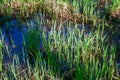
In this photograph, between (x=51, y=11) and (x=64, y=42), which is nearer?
(x=64, y=42)

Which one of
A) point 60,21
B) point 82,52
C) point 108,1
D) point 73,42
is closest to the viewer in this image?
point 82,52

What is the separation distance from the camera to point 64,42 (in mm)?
3510

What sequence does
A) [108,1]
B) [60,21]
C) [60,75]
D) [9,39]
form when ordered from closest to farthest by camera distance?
[60,75] < [9,39] < [60,21] < [108,1]

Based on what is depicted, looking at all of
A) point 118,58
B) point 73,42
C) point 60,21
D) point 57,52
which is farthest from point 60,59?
point 60,21

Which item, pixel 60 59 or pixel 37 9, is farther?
pixel 37 9

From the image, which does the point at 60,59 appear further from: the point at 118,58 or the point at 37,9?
the point at 37,9

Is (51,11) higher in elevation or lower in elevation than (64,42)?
higher

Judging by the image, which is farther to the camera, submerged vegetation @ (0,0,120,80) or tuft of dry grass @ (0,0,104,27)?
tuft of dry grass @ (0,0,104,27)

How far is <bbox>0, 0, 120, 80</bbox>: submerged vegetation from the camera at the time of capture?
3.02 metres

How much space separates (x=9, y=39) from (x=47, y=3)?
92 centimetres

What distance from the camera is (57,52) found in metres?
3.41

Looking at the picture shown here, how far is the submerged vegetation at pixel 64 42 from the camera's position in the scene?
3.02 metres

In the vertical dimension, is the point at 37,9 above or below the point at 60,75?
above

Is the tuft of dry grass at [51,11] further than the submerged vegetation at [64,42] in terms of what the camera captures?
Yes
